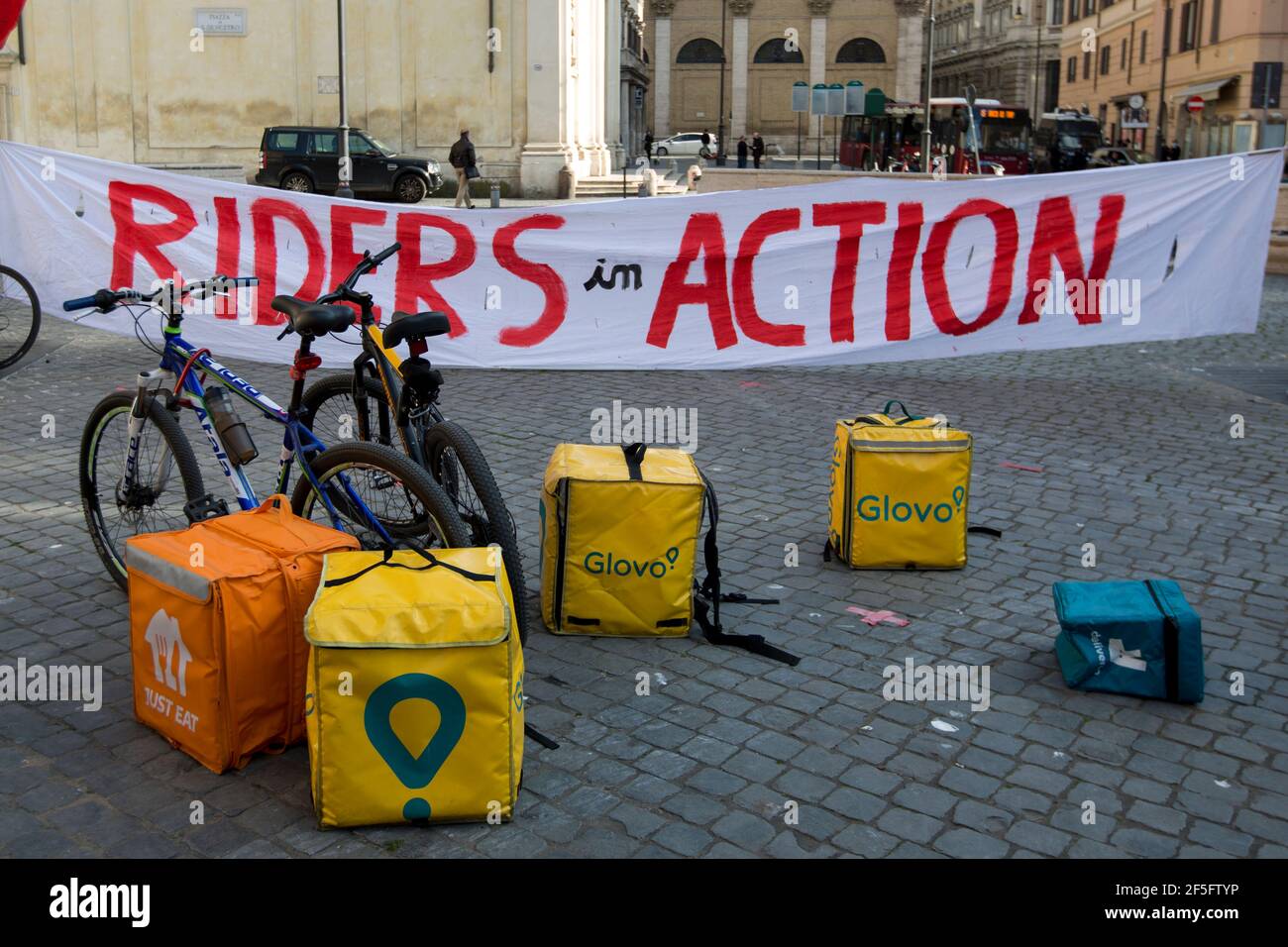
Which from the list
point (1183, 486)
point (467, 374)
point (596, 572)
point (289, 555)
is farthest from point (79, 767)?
point (467, 374)

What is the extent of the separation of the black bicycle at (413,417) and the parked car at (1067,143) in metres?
44.7

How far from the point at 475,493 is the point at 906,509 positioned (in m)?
2.16

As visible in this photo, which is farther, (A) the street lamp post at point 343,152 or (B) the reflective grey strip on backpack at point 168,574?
(A) the street lamp post at point 343,152

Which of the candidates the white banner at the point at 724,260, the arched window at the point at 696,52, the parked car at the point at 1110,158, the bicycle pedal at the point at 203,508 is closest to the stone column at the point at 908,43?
the arched window at the point at 696,52

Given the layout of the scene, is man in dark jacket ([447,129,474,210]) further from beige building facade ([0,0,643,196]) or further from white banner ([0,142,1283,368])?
white banner ([0,142,1283,368])

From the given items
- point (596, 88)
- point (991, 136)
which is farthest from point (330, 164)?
point (991, 136)

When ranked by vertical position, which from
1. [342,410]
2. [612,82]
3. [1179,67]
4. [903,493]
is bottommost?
[903,493]

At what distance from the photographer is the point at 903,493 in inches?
246

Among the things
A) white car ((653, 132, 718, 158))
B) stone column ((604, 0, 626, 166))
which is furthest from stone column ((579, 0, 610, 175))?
white car ((653, 132, 718, 158))

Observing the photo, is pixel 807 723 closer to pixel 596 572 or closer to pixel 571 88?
pixel 596 572

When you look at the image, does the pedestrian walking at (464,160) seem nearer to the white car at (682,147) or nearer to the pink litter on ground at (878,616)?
the pink litter on ground at (878,616)

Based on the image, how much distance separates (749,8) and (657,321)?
259ft

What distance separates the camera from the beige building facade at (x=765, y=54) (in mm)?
83562

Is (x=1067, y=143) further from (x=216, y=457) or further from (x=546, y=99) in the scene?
(x=216, y=457)
